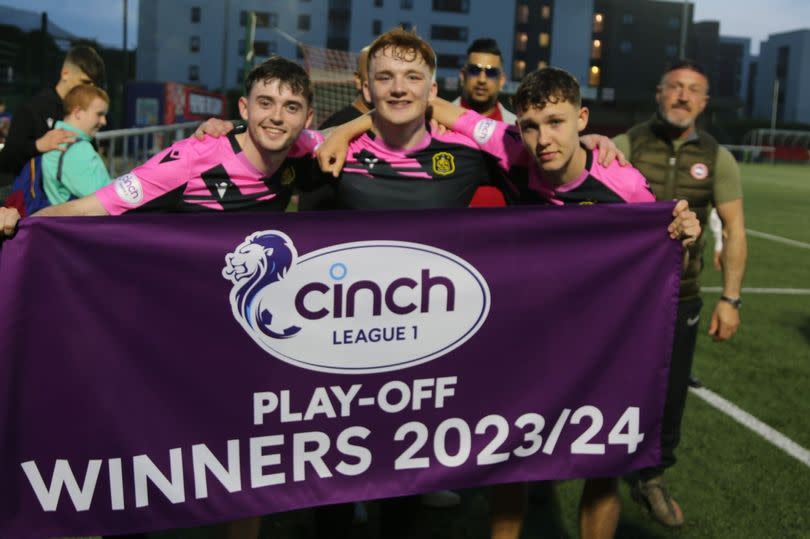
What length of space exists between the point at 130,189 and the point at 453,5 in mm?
81088

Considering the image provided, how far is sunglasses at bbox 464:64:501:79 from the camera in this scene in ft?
18.0

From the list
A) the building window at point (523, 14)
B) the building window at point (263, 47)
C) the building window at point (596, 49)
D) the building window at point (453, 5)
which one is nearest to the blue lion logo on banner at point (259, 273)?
the building window at point (263, 47)

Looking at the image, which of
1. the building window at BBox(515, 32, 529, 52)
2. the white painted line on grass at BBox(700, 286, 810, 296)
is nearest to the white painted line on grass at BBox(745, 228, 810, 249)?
the white painted line on grass at BBox(700, 286, 810, 296)

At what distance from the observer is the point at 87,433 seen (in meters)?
2.80

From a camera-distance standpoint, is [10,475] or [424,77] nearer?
[10,475]

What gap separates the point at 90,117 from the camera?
192 inches

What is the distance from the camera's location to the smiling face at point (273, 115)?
3.25 metres

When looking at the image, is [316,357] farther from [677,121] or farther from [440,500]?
[677,121]

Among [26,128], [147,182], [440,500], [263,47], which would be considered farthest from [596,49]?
[147,182]

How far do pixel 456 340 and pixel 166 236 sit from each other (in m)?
1.11

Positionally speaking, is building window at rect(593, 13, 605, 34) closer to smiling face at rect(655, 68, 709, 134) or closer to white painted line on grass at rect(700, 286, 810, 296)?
white painted line on grass at rect(700, 286, 810, 296)

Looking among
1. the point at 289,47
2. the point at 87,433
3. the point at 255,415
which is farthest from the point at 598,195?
the point at 289,47

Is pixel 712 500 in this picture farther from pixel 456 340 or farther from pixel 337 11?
pixel 337 11

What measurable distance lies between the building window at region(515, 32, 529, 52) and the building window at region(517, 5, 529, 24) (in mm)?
1257
